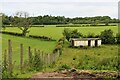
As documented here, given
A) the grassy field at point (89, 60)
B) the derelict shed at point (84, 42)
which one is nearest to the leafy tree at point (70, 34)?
the derelict shed at point (84, 42)

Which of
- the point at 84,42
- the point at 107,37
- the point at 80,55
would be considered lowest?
the point at 80,55

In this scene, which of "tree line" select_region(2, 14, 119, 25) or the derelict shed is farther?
"tree line" select_region(2, 14, 119, 25)

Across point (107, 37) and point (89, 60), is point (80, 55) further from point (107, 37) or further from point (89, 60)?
point (107, 37)

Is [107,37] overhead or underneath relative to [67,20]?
underneath

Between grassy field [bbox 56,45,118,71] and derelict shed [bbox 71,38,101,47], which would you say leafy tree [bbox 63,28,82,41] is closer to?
derelict shed [bbox 71,38,101,47]

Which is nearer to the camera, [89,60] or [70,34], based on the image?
[89,60]

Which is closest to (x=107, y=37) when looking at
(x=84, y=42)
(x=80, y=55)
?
(x=84, y=42)

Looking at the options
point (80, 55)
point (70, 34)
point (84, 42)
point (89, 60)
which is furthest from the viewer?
point (70, 34)

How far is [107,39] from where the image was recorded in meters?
74.8

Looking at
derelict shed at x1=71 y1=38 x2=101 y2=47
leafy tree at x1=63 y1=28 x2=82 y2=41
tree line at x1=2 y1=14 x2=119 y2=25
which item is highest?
tree line at x1=2 y1=14 x2=119 y2=25

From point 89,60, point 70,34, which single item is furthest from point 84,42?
point 89,60

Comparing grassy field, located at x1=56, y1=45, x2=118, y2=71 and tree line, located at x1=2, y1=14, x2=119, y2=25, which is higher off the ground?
tree line, located at x1=2, y1=14, x2=119, y2=25

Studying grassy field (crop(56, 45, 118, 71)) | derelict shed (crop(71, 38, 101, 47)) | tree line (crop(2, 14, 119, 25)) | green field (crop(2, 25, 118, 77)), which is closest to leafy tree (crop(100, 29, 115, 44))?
derelict shed (crop(71, 38, 101, 47))

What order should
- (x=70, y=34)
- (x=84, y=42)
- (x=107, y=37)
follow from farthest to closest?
(x=70, y=34) < (x=107, y=37) < (x=84, y=42)
